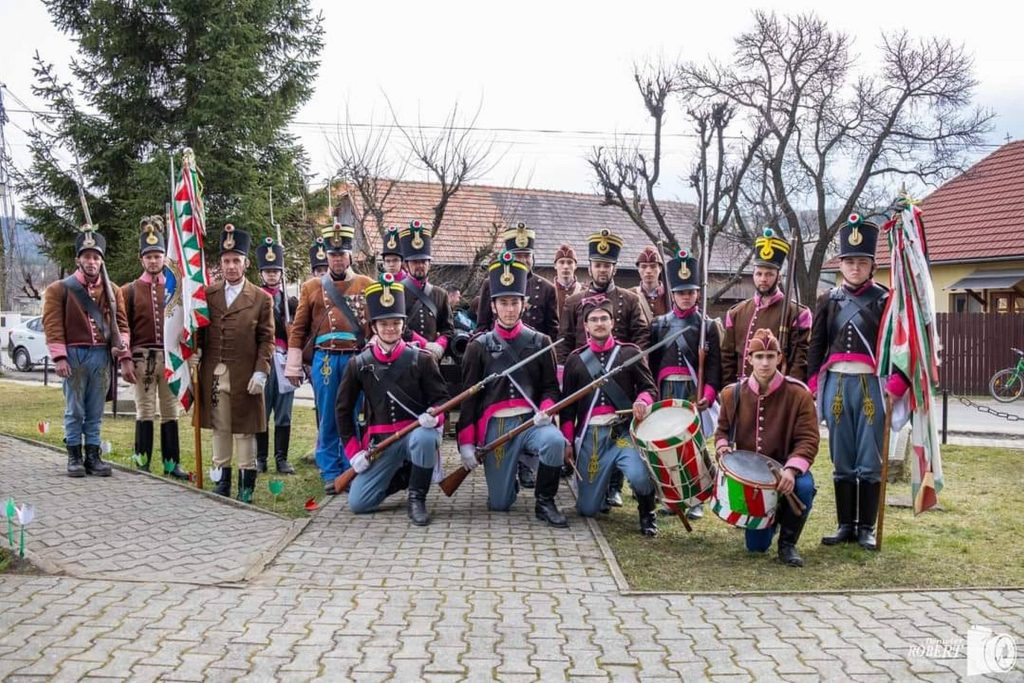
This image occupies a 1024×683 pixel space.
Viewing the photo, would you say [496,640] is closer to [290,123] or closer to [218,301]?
[218,301]

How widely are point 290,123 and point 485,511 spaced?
16.9 meters

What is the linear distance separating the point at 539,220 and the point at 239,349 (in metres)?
28.0

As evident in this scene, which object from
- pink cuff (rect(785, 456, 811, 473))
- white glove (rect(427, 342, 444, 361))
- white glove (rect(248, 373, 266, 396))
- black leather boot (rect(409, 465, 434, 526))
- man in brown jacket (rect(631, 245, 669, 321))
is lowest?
black leather boot (rect(409, 465, 434, 526))

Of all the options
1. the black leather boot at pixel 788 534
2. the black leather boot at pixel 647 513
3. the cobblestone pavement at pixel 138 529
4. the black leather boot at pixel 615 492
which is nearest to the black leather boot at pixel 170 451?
the cobblestone pavement at pixel 138 529

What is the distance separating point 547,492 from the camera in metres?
7.38

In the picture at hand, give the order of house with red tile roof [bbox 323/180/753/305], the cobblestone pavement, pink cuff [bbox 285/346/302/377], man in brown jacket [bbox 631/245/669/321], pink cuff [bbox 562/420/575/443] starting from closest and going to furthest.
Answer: the cobblestone pavement
pink cuff [bbox 562/420/575/443]
pink cuff [bbox 285/346/302/377]
man in brown jacket [bbox 631/245/669/321]
house with red tile roof [bbox 323/180/753/305]

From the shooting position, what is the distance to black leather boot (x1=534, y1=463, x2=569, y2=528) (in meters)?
7.31

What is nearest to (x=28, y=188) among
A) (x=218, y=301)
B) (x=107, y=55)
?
(x=107, y=55)

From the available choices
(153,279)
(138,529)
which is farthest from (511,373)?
(153,279)

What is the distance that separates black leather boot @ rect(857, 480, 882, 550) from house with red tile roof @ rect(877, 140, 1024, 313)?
19815 mm

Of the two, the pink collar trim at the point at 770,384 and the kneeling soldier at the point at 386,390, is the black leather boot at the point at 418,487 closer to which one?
the kneeling soldier at the point at 386,390

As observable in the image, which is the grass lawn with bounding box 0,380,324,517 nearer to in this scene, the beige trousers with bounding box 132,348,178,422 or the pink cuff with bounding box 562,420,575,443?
the beige trousers with bounding box 132,348,178,422

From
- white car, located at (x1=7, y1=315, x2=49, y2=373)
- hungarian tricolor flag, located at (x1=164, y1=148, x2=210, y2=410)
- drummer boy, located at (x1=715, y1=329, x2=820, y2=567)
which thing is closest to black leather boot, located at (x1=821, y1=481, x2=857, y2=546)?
drummer boy, located at (x1=715, y1=329, x2=820, y2=567)

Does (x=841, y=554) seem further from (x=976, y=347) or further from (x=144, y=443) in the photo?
(x=976, y=347)
